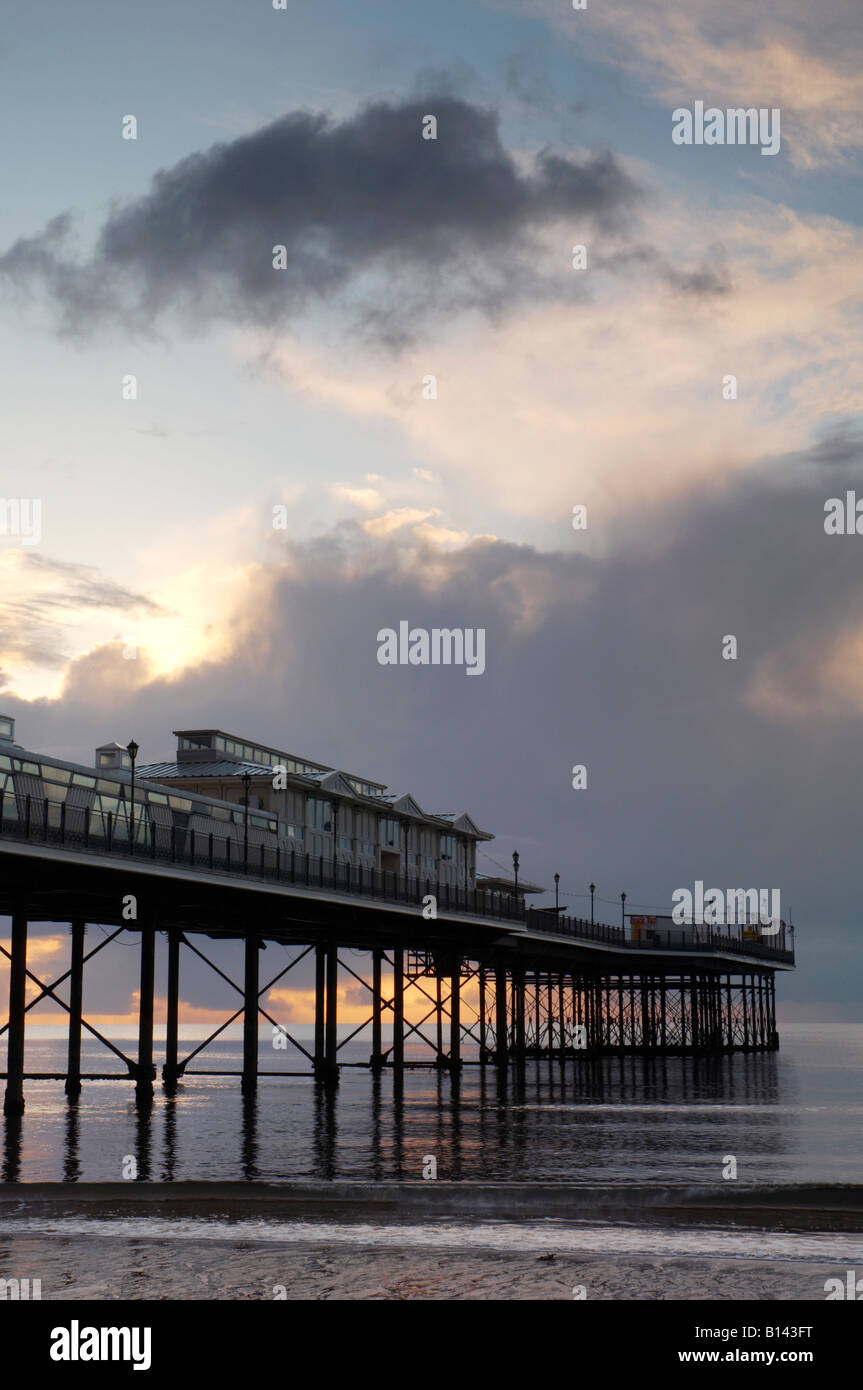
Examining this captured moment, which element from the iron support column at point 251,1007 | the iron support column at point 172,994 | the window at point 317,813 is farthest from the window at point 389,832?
the iron support column at point 251,1007

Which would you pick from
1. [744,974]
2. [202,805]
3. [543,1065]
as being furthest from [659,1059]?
[202,805]

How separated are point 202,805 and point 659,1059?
7441cm

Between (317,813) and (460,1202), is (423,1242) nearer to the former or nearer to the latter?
(460,1202)

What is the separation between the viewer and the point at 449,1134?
39.8 meters

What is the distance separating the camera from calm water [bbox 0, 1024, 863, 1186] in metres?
30.3

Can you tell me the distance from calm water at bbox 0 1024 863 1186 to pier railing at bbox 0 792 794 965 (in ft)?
25.7

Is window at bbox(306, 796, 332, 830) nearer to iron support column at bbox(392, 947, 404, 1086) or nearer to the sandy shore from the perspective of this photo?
iron support column at bbox(392, 947, 404, 1086)

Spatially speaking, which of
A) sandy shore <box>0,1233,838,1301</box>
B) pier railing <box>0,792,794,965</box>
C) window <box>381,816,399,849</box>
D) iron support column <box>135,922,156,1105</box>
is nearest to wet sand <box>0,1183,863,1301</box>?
sandy shore <box>0,1233,838,1301</box>

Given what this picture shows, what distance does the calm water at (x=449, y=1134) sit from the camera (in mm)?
30297

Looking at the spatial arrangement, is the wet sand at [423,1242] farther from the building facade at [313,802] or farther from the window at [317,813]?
the window at [317,813]

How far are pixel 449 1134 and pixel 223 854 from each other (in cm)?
1224
